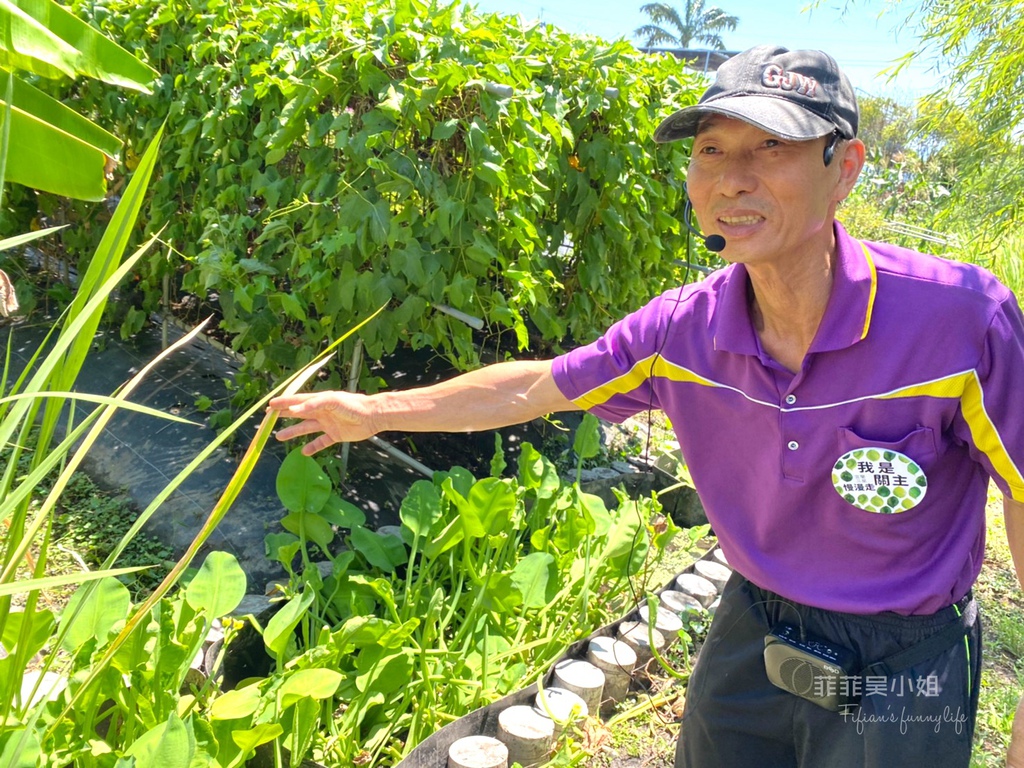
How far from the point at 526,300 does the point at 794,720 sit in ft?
5.98

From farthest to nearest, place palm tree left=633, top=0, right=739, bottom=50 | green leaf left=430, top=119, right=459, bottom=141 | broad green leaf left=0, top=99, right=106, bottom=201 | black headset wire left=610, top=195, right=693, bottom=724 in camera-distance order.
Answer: palm tree left=633, top=0, right=739, bottom=50 → green leaf left=430, top=119, right=459, bottom=141 → black headset wire left=610, top=195, right=693, bottom=724 → broad green leaf left=0, top=99, right=106, bottom=201

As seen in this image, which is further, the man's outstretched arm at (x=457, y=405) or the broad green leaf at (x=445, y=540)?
the broad green leaf at (x=445, y=540)

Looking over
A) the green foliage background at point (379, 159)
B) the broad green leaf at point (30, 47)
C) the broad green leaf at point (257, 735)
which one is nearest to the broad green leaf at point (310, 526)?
the green foliage background at point (379, 159)

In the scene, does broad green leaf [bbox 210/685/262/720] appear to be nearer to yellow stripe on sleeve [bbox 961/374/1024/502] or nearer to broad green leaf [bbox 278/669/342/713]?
broad green leaf [bbox 278/669/342/713]

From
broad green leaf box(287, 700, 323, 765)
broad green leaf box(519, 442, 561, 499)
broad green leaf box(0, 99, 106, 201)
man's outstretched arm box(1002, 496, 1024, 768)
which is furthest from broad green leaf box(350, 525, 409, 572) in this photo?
man's outstretched arm box(1002, 496, 1024, 768)

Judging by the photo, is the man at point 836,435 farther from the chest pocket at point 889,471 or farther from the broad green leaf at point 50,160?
the broad green leaf at point 50,160

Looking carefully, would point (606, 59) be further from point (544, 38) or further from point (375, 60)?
point (375, 60)

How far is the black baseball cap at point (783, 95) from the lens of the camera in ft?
4.57

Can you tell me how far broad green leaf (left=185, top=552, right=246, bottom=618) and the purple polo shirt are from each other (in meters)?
1.07

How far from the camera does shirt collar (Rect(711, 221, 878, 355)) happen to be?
145 centimetres

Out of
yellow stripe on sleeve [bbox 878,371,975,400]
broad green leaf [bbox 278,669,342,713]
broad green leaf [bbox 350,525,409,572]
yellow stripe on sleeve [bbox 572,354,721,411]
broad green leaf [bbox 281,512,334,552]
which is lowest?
broad green leaf [bbox 350,525,409,572]

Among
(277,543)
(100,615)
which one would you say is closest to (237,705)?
(100,615)

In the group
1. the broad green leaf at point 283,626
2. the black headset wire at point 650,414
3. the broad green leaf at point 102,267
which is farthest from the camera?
the broad green leaf at point 283,626

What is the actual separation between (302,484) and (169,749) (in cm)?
109
